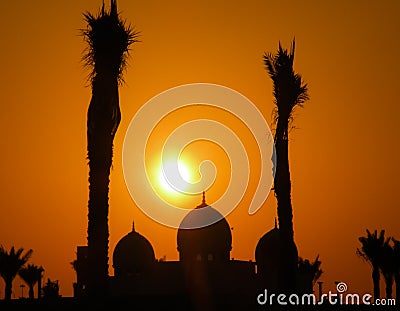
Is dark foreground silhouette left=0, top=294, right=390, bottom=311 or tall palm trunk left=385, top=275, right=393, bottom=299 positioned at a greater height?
tall palm trunk left=385, top=275, right=393, bottom=299

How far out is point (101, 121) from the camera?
2875 cm

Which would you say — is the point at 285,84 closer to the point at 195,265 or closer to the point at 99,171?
the point at 99,171

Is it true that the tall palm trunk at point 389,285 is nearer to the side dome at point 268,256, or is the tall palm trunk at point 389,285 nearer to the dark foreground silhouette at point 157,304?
the side dome at point 268,256

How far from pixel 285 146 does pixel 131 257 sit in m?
36.6

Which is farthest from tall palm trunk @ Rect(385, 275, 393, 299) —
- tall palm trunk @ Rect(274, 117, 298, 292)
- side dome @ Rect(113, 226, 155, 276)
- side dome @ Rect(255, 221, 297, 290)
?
tall palm trunk @ Rect(274, 117, 298, 292)

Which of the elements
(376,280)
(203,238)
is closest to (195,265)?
(203,238)

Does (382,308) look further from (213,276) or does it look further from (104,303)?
(213,276)

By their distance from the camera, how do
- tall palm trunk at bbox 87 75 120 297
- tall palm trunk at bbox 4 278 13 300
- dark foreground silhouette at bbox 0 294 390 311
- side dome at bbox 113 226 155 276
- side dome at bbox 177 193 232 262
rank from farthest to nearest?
side dome at bbox 113 226 155 276
side dome at bbox 177 193 232 262
tall palm trunk at bbox 4 278 13 300
dark foreground silhouette at bbox 0 294 390 311
tall palm trunk at bbox 87 75 120 297

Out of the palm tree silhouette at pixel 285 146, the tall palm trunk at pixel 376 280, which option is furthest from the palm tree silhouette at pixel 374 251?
the palm tree silhouette at pixel 285 146

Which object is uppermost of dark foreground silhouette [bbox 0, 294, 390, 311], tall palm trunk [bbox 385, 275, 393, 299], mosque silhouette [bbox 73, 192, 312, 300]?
mosque silhouette [bbox 73, 192, 312, 300]

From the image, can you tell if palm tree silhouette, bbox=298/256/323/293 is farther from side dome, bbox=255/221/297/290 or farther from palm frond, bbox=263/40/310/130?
palm frond, bbox=263/40/310/130

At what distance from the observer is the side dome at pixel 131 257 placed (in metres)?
67.0

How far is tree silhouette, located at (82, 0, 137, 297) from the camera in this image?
27828 millimetres

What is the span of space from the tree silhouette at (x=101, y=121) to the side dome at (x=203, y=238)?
3565 cm
